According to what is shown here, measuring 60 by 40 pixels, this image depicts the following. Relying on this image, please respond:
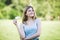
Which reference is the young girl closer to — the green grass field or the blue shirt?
the blue shirt

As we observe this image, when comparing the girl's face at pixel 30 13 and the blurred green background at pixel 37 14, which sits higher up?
the girl's face at pixel 30 13

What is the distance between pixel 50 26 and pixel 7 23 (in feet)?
1.87

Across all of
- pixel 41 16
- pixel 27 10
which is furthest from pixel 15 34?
pixel 27 10

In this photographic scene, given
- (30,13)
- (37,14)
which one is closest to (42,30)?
(37,14)

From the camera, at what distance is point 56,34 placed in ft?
7.86

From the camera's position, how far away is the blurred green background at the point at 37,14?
235 cm

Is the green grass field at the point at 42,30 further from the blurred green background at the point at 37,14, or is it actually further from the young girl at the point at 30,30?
the young girl at the point at 30,30

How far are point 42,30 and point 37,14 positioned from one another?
0.72ft

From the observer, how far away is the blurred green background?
235 centimetres

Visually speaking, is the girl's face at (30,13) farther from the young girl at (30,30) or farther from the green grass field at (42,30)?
the green grass field at (42,30)

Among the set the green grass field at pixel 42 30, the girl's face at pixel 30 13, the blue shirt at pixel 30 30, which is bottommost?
the green grass field at pixel 42 30

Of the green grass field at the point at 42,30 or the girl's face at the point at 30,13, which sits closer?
the girl's face at the point at 30,13

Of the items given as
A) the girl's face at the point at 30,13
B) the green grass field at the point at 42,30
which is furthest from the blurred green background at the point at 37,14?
the girl's face at the point at 30,13

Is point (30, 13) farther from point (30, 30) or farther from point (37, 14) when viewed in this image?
point (37, 14)
